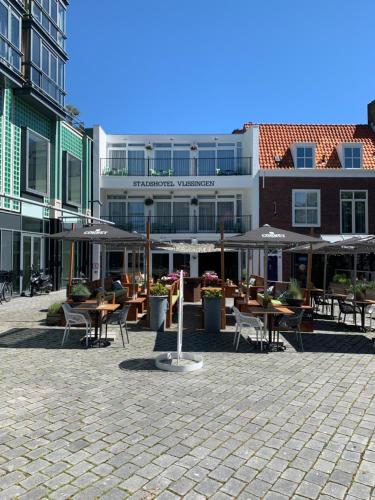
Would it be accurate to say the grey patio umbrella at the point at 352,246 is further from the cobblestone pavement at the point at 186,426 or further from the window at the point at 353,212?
the window at the point at 353,212

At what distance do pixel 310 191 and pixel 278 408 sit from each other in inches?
852

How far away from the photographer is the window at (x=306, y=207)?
25.3 meters

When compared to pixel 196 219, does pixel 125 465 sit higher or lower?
lower

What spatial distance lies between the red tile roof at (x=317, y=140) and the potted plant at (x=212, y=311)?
17381 mm

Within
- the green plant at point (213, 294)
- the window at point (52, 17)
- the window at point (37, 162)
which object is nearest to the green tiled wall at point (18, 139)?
the window at point (37, 162)

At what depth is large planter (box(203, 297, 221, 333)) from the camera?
32.8 feet

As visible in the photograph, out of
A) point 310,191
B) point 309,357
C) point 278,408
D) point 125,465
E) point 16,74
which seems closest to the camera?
point 125,465

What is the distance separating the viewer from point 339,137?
2762cm

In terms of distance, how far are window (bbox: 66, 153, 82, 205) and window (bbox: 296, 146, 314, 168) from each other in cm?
1209

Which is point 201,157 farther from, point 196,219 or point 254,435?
point 254,435

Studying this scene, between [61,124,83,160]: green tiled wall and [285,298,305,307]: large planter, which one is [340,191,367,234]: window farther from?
[285,298,305,307]: large planter

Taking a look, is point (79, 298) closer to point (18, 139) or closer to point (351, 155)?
point (18, 139)

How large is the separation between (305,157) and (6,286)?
17.7 m

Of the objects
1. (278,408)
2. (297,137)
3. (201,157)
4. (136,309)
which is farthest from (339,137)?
(278,408)
